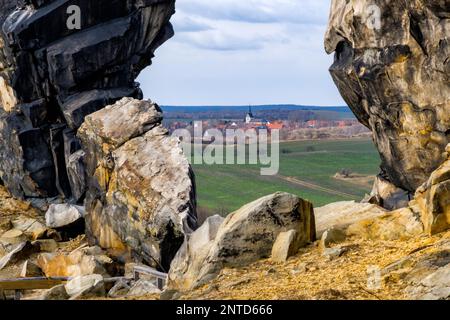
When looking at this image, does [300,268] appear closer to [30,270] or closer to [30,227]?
[30,270]

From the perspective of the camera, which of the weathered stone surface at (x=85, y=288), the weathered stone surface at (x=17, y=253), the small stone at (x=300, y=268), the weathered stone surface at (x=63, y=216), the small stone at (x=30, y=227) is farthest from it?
the weathered stone surface at (x=63, y=216)

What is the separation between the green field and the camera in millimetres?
137625

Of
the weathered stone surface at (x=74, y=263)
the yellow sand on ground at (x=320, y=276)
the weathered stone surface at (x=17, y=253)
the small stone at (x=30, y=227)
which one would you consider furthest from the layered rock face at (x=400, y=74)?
the small stone at (x=30, y=227)

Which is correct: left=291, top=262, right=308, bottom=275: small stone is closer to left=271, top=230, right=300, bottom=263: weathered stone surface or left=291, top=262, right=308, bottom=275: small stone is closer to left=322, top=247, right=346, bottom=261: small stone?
left=322, top=247, right=346, bottom=261: small stone

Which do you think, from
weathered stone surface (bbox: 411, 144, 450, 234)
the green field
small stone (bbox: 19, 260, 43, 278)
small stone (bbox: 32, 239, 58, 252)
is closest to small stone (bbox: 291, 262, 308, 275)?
weathered stone surface (bbox: 411, 144, 450, 234)

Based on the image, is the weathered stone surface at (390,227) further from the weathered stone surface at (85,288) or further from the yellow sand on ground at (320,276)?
the weathered stone surface at (85,288)

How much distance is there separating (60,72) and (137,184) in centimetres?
1296

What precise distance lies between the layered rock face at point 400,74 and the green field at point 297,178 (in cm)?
7869

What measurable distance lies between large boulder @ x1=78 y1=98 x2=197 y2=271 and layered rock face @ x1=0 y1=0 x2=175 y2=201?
376 centimetres

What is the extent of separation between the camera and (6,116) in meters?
53.4

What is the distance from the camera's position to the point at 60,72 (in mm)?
50156

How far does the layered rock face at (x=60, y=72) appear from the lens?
163 ft

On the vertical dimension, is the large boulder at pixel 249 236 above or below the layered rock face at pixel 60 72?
below

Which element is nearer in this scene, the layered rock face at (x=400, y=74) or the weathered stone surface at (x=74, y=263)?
the layered rock face at (x=400, y=74)
